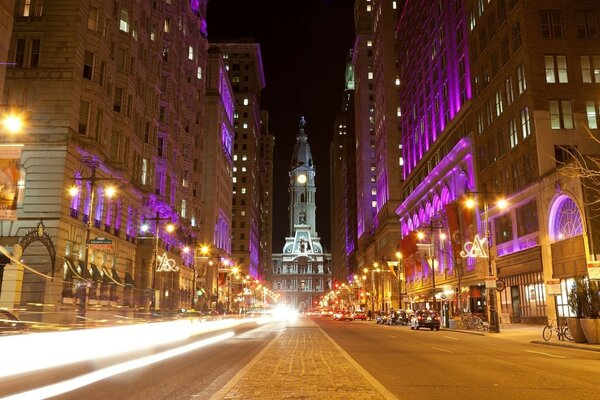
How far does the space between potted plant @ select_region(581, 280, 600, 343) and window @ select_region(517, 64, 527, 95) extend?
25465mm

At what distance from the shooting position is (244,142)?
164m

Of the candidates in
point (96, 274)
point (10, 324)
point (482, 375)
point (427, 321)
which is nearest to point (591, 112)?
point (427, 321)

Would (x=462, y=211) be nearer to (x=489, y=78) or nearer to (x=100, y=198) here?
(x=489, y=78)

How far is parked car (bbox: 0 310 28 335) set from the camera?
18906mm

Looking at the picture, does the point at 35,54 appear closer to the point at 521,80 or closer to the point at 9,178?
the point at 9,178

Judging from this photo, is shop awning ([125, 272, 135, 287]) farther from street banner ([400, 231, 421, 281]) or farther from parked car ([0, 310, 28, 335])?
street banner ([400, 231, 421, 281])

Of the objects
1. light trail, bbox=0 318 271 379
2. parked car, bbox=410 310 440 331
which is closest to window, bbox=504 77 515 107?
parked car, bbox=410 310 440 331

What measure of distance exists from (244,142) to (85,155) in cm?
12515

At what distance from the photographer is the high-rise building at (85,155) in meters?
35.8

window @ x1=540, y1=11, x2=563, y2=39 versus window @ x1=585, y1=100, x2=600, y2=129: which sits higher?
window @ x1=540, y1=11, x2=563, y2=39

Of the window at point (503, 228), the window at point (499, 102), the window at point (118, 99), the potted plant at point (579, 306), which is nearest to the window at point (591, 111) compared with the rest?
the window at point (499, 102)

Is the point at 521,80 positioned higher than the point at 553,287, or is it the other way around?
the point at 521,80

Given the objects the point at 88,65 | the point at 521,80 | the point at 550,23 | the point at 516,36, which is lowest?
the point at 88,65

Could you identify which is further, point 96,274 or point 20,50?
point 96,274
